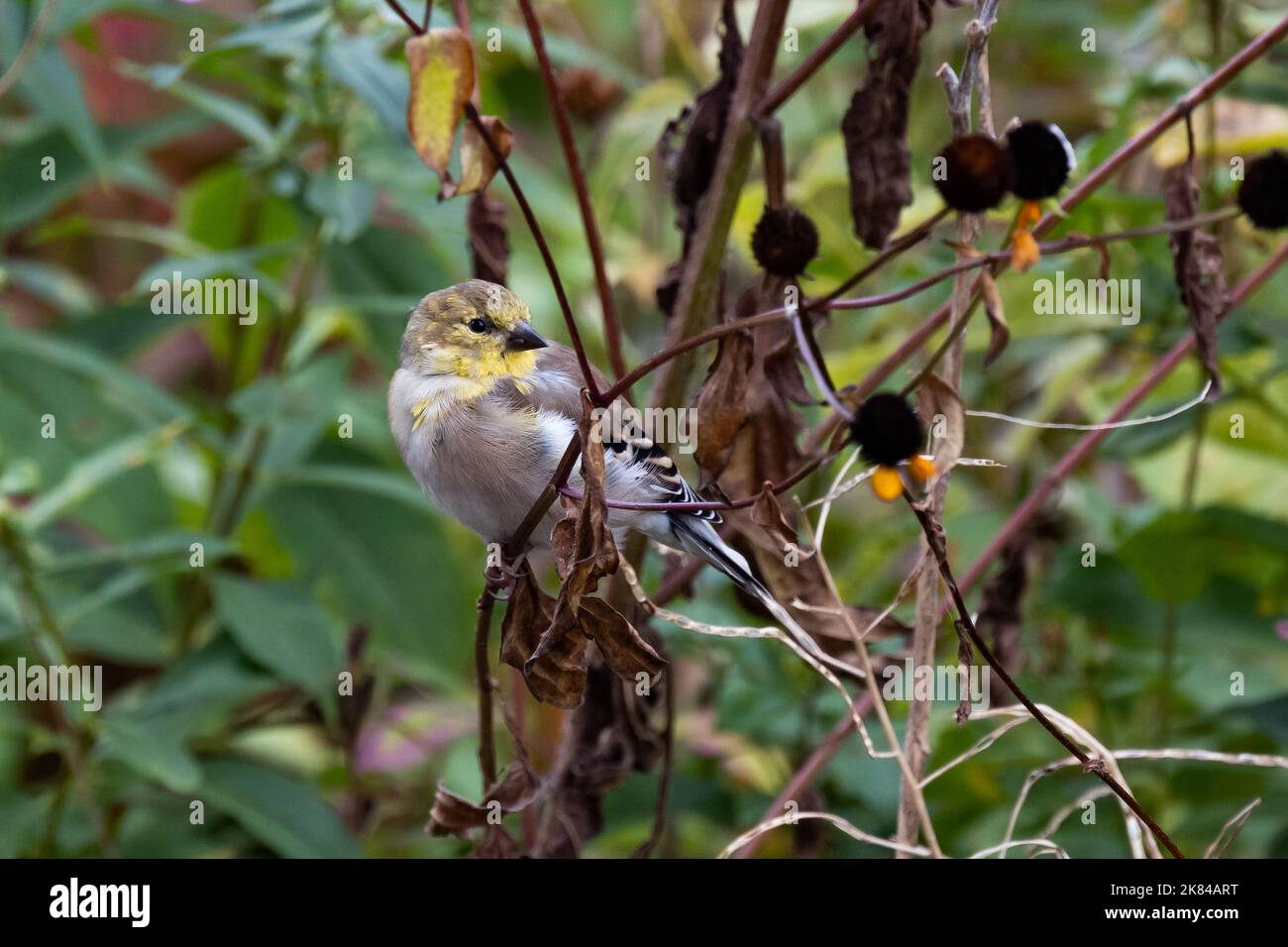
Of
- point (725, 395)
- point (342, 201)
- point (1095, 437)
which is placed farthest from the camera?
point (342, 201)

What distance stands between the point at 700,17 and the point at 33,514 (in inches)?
114

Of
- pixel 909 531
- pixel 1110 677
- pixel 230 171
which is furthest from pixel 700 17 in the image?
pixel 1110 677

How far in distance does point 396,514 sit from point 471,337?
94 centimetres

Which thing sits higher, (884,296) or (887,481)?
(884,296)

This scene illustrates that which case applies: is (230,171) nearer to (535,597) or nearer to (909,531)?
(909,531)

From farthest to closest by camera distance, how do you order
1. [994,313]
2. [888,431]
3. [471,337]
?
1. [471,337]
2. [994,313]
3. [888,431]

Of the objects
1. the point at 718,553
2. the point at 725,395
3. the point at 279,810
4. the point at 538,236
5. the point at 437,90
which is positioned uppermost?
the point at 437,90

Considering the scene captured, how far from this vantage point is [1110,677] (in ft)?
8.25

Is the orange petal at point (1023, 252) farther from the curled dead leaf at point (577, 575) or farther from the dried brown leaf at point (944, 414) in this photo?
the curled dead leaf at point (577, 575)

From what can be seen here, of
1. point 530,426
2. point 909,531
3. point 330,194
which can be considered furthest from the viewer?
point 909,531

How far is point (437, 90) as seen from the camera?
3.82 feet

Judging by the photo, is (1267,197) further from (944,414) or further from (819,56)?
(819,56)

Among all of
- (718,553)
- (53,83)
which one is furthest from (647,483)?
(53,83)
